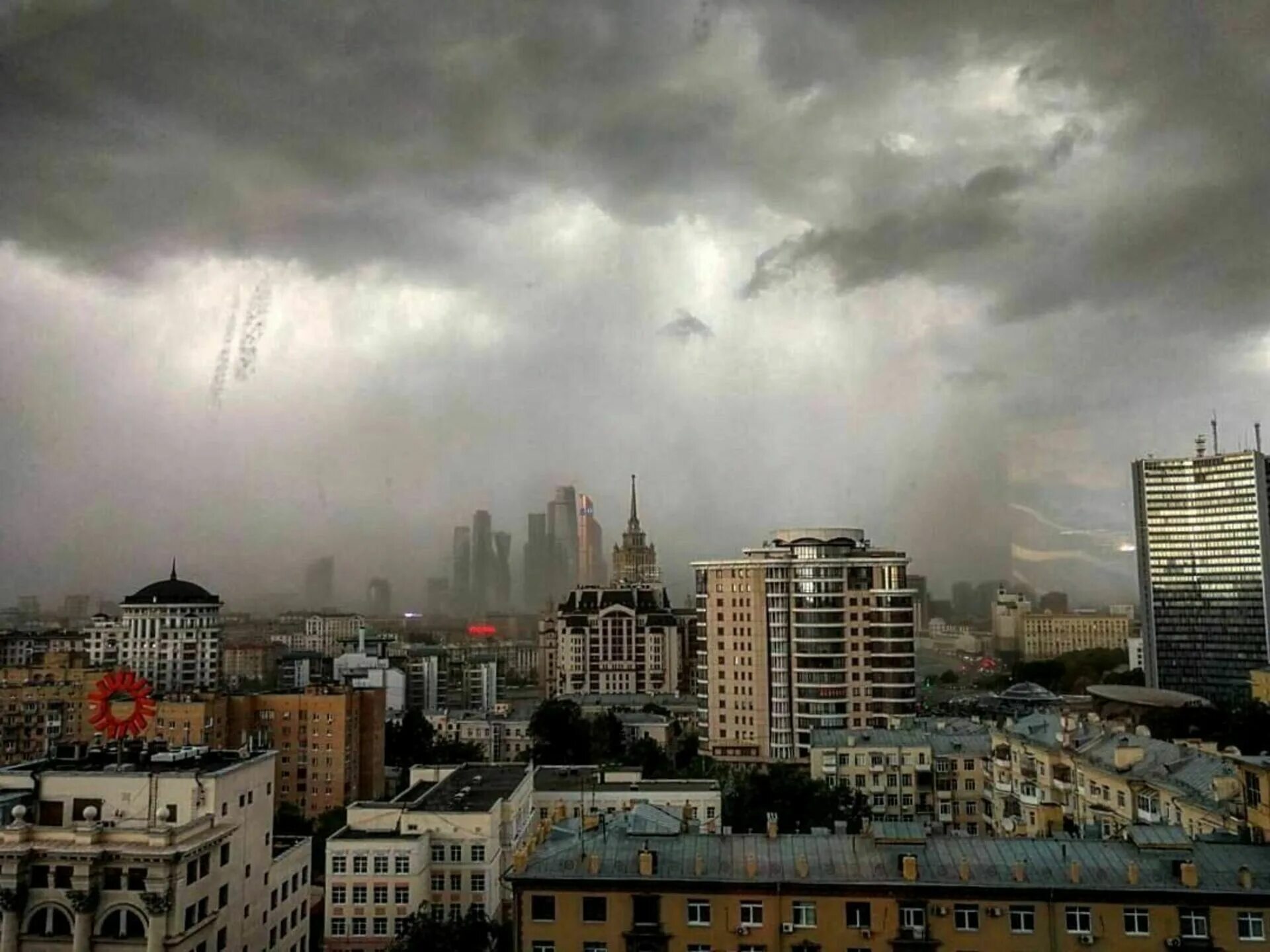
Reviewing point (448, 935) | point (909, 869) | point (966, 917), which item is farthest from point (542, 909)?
point (966, 917)

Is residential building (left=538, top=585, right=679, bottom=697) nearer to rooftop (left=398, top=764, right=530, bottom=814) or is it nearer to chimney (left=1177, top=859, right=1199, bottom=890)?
rooftop (left=398, top=764, right=530, bottom=814)

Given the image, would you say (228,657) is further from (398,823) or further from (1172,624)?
(1172,624)

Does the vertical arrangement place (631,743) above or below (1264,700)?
below

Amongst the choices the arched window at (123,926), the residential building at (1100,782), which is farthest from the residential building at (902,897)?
the arched window at (123,926)

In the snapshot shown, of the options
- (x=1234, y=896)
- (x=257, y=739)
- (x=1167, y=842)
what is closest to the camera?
(x=1234, y=896)

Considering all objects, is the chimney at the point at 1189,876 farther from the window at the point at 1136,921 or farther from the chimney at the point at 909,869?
the chimney at the point at 909,869

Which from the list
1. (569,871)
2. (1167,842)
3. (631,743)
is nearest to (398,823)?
(569,871)

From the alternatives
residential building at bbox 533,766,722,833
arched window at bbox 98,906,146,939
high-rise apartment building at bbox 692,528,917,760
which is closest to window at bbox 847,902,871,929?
arched window at bbox 98,906,146,939
